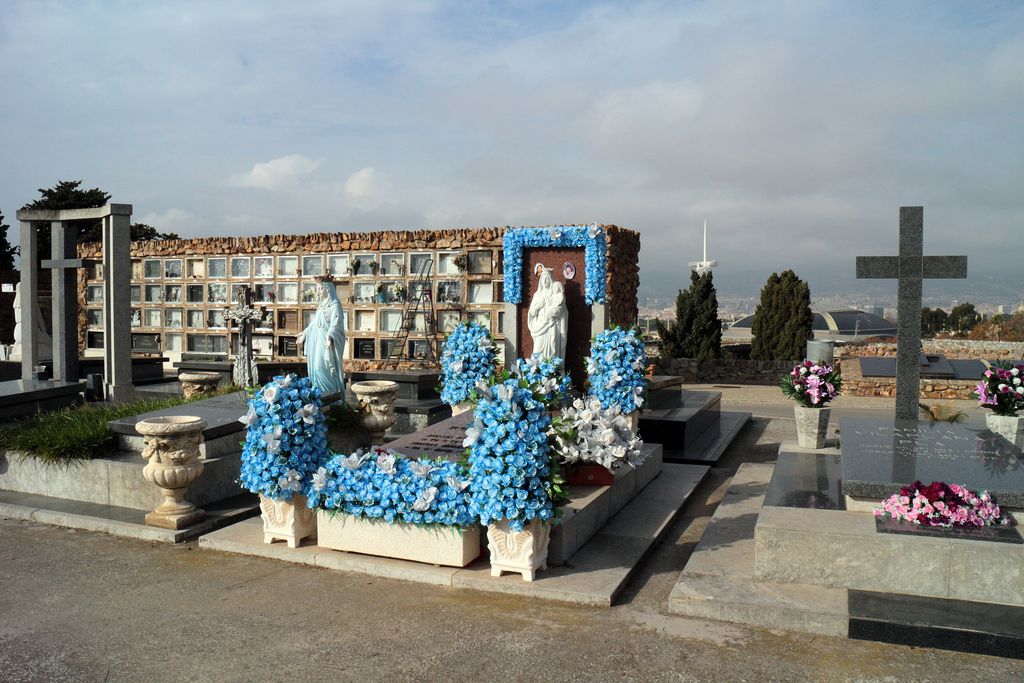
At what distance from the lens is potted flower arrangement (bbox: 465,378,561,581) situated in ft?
15.9

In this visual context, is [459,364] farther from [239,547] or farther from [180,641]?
[180,641]

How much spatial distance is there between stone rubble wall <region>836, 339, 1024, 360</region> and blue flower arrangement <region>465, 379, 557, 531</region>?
15.3m

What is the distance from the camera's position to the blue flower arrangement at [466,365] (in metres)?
9.74

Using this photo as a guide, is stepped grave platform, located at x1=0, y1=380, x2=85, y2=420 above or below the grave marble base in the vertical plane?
above

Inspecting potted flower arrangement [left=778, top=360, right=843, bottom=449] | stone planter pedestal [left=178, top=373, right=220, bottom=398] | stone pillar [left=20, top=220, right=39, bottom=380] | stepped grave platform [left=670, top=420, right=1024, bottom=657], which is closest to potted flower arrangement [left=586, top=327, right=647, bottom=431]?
potted flower arrangement [left=778, top=360, right=843, bottom=449]

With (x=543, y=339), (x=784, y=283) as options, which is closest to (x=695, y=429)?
(x=543, y=339)

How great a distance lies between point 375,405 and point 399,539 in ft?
11.4

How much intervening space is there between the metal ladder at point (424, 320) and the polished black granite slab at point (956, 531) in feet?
37.3

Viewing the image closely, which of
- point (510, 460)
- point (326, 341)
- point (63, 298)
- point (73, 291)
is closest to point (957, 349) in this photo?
point (326, 341)

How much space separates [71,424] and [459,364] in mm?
4320

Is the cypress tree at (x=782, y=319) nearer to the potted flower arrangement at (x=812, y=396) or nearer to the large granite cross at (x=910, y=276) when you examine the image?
the potted flower arrangement at (x=812, y=396)

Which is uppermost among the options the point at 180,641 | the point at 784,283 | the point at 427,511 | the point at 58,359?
the point at 784,283

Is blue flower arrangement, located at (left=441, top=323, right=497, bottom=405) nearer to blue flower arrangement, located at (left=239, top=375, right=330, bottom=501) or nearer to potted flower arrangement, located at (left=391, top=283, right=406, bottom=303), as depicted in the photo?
blue flower arrangement, located at (left=239, top=375, right=330, bottom=501)

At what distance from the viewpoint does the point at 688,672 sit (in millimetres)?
3871
